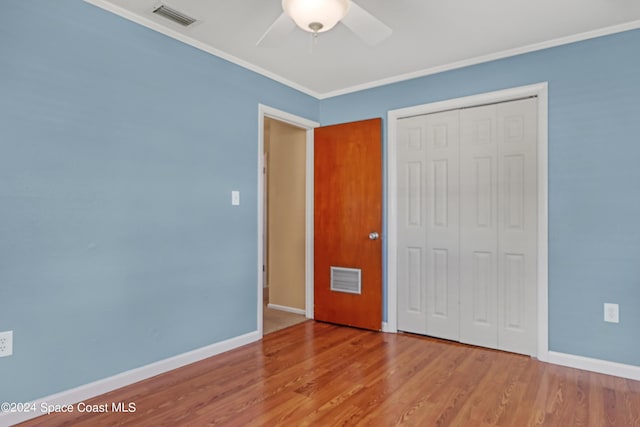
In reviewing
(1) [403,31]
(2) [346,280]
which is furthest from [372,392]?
(1) [403,31]

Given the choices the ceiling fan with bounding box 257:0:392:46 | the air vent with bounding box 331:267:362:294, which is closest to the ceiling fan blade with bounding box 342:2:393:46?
the ceiling fan with bounding box 257:0:392:46

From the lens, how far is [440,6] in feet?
7.71

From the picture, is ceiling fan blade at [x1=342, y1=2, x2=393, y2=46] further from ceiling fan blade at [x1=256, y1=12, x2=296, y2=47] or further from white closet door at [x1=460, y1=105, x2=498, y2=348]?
white closet door at [x1=460, y1=105, x2=498, y2=348]

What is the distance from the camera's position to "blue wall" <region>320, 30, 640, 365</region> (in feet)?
8.44

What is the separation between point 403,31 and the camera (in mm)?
2672

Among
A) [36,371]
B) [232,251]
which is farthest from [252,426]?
[232,251]

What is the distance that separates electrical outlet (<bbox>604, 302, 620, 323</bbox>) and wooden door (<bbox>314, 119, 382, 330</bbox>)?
172 cm

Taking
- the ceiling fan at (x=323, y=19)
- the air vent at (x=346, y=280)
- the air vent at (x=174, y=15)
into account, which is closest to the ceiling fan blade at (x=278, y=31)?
the ceiling fan at (x=323, y=19)

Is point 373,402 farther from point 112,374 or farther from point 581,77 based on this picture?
point 581,77

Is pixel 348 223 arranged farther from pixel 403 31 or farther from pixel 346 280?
pixel 403 31

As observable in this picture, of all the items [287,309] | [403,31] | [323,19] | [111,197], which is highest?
[403,31]

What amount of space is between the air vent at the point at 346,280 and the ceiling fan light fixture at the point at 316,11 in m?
2.49

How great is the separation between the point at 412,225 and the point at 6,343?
117 inches

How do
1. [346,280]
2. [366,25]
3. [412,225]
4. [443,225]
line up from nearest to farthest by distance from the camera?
1. [366,25]
2. [443,225]
3. [412,225]
4. [346,280]
